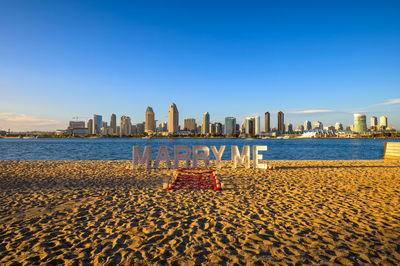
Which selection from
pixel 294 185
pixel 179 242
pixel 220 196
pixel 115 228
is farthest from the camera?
pixel 294 185

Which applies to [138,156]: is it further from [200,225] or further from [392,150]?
[392,150]

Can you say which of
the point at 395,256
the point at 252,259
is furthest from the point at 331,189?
the point at 252,259

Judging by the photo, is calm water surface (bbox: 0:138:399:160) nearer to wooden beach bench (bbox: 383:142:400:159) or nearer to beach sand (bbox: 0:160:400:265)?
wooden beach bench (bbox: 383:142:400:159)

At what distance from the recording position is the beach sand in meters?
4.28

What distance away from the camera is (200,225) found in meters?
5.68

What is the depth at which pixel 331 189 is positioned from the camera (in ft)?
31.9

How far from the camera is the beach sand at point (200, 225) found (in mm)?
4281

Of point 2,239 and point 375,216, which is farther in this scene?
Answer: point 375,216

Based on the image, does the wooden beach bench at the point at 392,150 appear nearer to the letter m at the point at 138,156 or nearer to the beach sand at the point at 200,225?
the beach sand at the point at 200,225

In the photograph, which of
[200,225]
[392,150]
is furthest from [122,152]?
[200,225]

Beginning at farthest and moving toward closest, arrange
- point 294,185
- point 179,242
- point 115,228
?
point 294,185 < point 115,228 < point 179,242

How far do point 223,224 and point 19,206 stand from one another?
→ 6528 mm

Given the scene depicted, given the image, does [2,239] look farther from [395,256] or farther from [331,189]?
[331,189]

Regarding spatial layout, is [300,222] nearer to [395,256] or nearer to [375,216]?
[395,256]
